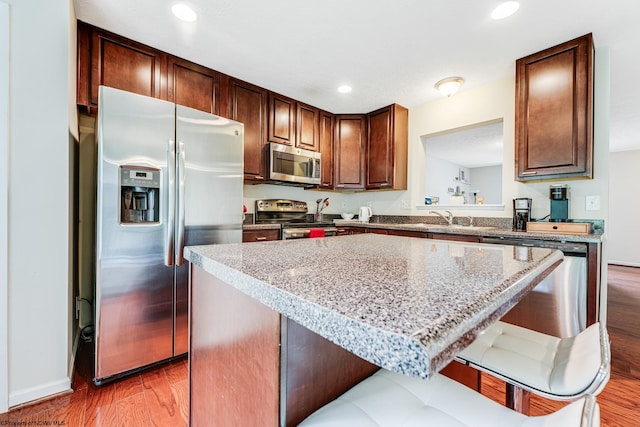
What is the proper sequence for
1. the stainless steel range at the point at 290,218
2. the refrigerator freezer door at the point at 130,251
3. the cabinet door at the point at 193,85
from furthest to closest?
the stainless steel range at the point at 290,218
the cabinet door at the point at 193,85
the refrigerator freezer door at the point at 130,251

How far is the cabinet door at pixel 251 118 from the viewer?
2.74 metres

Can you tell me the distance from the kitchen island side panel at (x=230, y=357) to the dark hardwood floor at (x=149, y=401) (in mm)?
650

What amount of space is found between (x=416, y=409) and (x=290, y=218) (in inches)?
116

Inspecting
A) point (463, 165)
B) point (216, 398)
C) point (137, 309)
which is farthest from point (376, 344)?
point (463, 165)

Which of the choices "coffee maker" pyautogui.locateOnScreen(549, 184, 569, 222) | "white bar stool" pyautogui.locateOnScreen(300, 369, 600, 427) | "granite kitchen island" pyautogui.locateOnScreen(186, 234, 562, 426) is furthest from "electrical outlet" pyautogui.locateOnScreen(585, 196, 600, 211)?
"white bar stool" pyautogui.locateOnScreen(300, 369, 600, 427)

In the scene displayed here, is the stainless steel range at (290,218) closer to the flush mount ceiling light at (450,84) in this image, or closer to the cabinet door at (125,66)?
the cabinet door at (125,66)

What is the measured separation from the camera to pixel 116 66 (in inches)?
82.5

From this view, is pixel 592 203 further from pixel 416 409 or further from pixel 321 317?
pixel 321 317

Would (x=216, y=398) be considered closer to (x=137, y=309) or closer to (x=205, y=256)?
(x=205, y=256)

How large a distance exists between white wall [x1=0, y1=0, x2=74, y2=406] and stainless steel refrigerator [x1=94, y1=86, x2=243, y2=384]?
6.9 inches

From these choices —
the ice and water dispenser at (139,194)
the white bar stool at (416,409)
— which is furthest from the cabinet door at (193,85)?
the white bar stool at (416,409)

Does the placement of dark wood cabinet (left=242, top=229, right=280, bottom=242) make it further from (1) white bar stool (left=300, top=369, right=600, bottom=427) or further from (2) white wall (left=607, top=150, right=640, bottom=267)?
(2) white wall (left=607, top=150, right=640, bottom=267)

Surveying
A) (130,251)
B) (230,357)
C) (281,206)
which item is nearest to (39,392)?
(130,251)

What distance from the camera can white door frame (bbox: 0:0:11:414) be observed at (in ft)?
4.61
